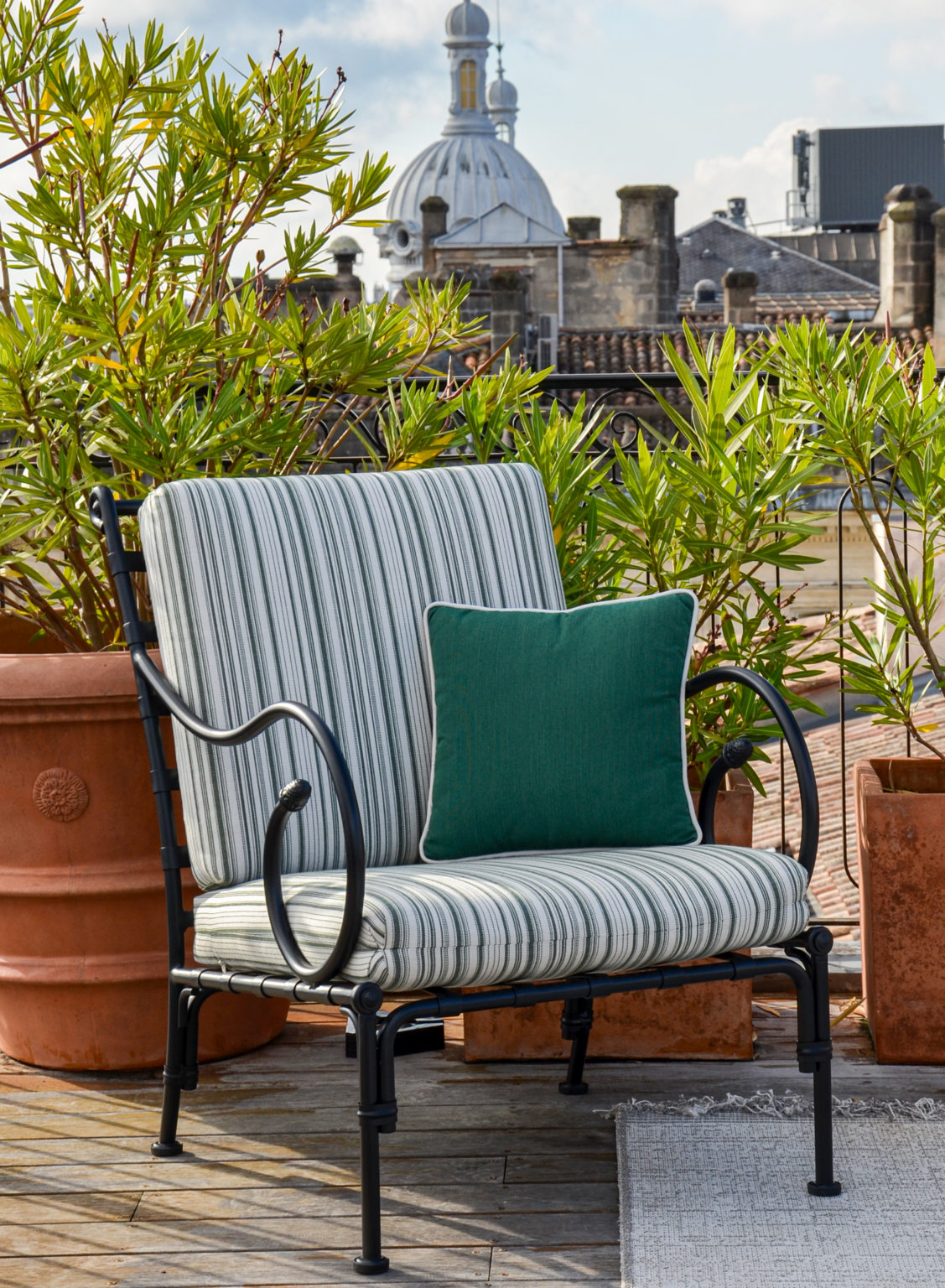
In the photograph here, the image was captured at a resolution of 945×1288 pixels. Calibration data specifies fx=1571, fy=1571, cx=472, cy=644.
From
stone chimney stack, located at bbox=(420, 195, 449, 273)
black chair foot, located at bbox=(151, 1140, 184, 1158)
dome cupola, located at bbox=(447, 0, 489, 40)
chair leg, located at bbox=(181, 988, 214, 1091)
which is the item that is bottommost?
black chair foot, located at bbox=(151, 1140, 184, 1158)

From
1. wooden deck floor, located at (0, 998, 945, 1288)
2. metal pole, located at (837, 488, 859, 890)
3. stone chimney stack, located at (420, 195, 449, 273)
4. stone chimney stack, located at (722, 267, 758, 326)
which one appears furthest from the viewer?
stone chimney stack, located at (420, 195, 449, 273)

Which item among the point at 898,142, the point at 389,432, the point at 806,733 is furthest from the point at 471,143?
the point at 389,432

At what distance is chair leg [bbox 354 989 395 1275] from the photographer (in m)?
1.86

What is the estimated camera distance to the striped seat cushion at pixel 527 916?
187 cm

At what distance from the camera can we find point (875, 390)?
252 cm

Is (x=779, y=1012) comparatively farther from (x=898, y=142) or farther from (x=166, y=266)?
(x=898, y=142)

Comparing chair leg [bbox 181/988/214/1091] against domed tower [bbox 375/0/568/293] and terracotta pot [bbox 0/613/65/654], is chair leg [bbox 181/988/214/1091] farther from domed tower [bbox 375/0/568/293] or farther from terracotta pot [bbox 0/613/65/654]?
domed tower [bbox 375/0/568/293]

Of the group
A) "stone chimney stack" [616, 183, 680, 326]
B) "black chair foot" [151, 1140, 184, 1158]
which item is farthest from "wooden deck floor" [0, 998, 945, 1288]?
Result: "stone chimney stack" [616, 183, 680, 326]

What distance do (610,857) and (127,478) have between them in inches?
44.1

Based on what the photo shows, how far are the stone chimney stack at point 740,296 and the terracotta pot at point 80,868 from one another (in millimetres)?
30496

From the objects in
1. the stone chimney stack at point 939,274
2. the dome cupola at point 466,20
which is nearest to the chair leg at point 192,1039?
the stone chimney stack at point 939,274

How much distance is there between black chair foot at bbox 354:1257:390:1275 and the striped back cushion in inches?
21.4

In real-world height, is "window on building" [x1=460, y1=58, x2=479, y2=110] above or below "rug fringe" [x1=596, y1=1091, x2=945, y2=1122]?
above

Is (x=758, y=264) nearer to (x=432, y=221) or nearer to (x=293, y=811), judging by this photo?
(x=432, y=221)
